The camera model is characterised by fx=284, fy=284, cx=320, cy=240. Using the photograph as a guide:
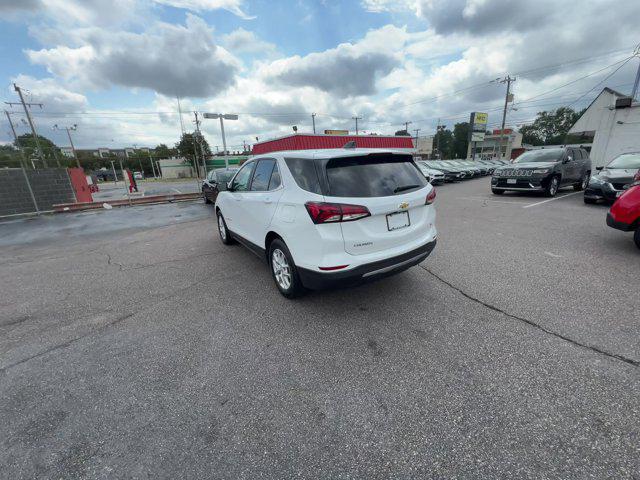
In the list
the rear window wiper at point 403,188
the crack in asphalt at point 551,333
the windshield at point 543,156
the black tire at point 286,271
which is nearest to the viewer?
the crack in asphalt at point 551,333

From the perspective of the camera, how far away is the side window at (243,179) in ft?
14.2

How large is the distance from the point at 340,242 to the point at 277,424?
4.96 feet

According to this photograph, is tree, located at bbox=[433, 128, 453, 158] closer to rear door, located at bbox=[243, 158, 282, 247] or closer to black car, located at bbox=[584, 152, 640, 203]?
black car, located at bbox=[584, 152, 640, 203]

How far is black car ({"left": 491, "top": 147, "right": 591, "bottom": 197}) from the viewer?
31.9ft

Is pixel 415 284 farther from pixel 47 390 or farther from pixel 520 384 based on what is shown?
pixel 47 390

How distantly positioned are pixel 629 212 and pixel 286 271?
208 inches

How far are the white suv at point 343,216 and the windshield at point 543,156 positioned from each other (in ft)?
32.3

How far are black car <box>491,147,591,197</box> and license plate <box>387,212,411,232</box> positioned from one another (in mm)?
9538

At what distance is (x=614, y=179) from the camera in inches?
297

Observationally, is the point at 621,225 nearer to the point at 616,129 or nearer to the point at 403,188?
the point at 403,188

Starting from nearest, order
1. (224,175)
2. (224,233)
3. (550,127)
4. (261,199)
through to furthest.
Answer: (261,199)
(224,233)
(224,175)
(550,127)

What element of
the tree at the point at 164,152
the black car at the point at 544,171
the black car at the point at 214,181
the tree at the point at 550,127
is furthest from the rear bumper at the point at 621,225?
the tree at the point at 164,152

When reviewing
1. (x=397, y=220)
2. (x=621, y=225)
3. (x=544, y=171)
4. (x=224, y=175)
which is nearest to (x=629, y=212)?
(x=621, y=225)

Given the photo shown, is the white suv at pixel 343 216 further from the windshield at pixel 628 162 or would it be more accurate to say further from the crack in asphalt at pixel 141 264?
the windshield at pixel 628 162
